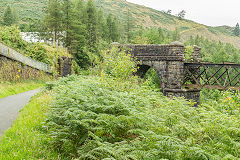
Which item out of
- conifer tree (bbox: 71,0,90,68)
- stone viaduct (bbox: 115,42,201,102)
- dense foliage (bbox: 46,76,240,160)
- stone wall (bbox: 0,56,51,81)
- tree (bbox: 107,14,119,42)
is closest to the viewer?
dense foliage (bbox: 46,76,240,160)

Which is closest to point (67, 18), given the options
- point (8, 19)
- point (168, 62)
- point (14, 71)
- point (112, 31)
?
point (112, 31)

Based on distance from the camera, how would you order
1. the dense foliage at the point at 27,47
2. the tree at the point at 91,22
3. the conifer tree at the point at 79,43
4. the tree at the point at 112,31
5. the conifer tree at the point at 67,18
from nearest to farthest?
1. the dense foliage at the point at 27,47
2. the conifer tree at the point at 67,18
3. the conifer tree at the point at 79,43
4. the tree at the point at 91,22
5. the tree at the point at 112,31

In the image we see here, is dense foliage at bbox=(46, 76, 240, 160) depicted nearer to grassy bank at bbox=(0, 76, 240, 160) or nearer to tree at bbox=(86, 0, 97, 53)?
grassy bank at bbox=(0, 76, 240, 160)

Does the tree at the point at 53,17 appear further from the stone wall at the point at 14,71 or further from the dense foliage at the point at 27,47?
the stone wall at the point at 14,71

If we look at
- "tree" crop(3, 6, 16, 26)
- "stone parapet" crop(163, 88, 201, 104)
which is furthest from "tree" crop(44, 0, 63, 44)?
"tree" crop(3, 6, 16, 26)

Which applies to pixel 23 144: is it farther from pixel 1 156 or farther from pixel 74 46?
pixel 74 46

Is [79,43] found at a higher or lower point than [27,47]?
higher

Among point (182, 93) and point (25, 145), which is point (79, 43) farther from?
point (25, 145)

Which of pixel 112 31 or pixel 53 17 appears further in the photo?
pixel 112 31

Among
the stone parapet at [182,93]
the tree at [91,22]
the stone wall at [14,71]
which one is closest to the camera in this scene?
the stone wall at [14,71]

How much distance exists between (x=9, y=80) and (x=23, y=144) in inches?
514

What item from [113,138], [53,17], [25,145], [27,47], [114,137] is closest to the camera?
[25,145]

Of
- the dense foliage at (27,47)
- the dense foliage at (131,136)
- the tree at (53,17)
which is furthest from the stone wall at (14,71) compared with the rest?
the tree at (53,17)

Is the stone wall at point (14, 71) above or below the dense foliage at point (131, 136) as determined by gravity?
below
